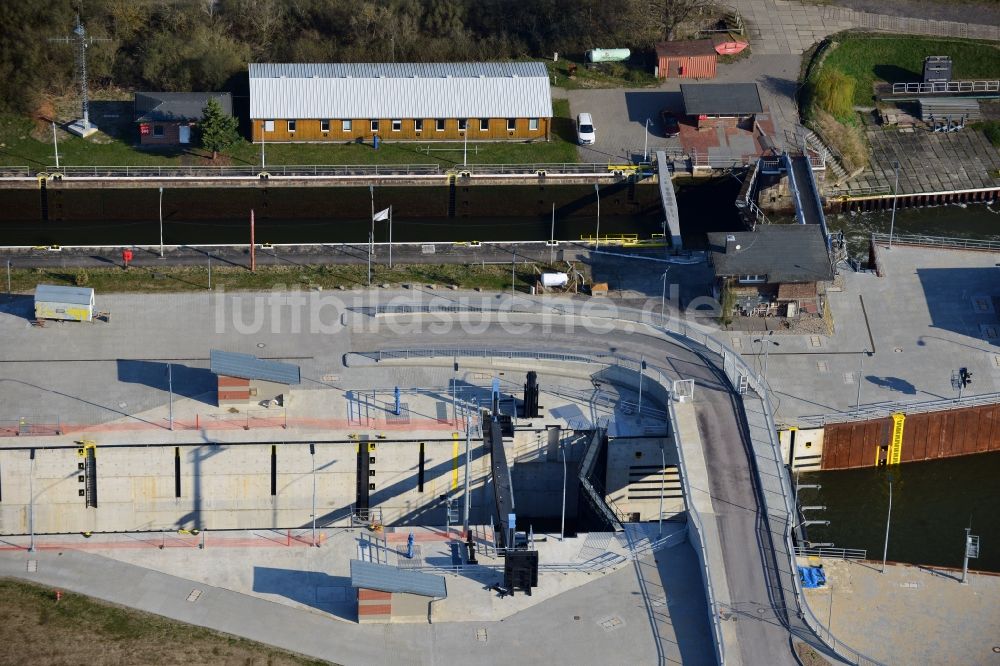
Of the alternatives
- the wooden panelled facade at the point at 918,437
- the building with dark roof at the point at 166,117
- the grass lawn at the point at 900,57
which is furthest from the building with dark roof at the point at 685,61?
the wooden panelled facade at the point at 918,437

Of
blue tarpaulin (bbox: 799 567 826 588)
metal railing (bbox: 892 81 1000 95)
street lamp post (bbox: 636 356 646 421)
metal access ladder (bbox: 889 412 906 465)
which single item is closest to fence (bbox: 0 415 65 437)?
street lamp post (bbox: 636 356 646 421)

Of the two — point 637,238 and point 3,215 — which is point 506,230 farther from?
point 3,215

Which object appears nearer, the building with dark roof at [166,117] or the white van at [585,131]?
the building with dark roof at [166,117]

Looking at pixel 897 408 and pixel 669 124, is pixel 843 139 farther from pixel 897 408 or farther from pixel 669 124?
pixel 897 408

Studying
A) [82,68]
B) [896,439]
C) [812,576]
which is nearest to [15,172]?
[82,68]

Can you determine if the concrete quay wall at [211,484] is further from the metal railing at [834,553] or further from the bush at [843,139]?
the bush at [843,139]
